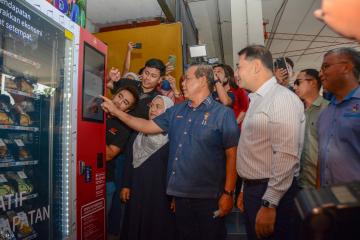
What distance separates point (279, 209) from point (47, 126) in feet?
4.54

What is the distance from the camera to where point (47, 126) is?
163cm

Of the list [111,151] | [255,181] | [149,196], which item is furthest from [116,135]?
[255,181]

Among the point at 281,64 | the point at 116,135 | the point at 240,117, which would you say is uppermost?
the point at 281,64

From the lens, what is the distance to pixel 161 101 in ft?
8.38

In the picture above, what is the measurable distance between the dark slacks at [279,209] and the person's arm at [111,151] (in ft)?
3.87

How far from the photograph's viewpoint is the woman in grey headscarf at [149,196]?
230 centimetres

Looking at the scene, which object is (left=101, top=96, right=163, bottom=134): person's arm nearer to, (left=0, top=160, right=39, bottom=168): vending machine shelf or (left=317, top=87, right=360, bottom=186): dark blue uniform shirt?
(left=0, top=160, right=39, bottom=168): vending machine shelf

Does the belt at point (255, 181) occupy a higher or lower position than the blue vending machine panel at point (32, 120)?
lower

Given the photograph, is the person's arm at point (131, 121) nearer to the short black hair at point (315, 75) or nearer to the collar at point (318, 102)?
the collar at point (318, 102)

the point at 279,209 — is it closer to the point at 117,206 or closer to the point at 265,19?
the point at 117,206

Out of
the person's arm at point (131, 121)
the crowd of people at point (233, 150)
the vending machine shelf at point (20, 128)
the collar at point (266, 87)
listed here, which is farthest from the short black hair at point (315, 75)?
the vending machine shelf at point (20, 128)

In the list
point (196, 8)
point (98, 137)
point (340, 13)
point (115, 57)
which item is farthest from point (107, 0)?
Result: point (340, 13)

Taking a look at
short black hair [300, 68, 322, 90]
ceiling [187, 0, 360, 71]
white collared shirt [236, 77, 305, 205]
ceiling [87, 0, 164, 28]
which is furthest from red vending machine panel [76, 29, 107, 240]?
ceiling [187, 0, 360, 71]

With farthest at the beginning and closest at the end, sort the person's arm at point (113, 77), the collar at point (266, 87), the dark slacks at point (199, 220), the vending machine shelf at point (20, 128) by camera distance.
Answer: the person's arm at point (113, 77), the dark slacks at point (199, 220), the collar at point (266, 87), the vending machine shelf at point (20, 128)
